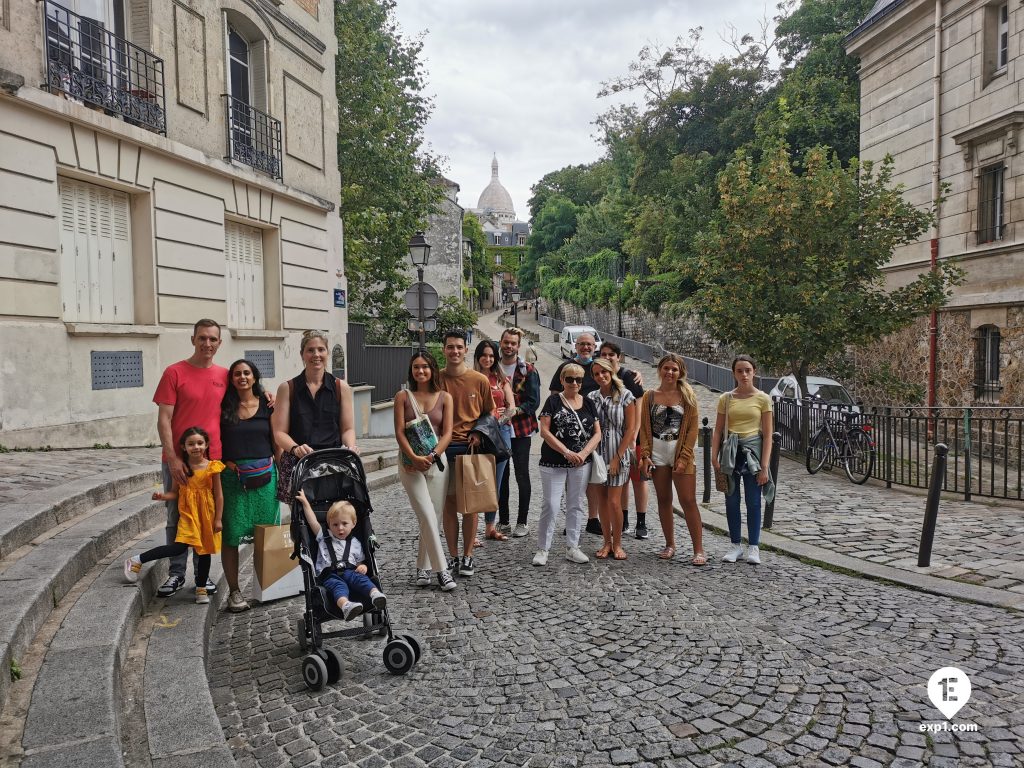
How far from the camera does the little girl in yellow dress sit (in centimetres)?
461

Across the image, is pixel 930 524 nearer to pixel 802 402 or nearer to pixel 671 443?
pixel 671 443

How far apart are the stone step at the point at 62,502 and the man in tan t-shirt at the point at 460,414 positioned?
2862mm

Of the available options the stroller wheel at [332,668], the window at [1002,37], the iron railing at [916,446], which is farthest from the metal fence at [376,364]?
the window at [1002,37]

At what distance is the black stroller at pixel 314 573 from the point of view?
382 centimetres

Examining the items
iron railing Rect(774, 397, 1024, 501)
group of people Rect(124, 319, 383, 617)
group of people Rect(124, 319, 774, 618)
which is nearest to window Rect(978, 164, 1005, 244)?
iron railing Rect(774, 397, 1024, 501)

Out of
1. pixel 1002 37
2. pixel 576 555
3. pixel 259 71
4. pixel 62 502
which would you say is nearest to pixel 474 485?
pixel 576 555

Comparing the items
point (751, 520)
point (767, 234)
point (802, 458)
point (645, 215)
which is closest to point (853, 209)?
point (767, 234)

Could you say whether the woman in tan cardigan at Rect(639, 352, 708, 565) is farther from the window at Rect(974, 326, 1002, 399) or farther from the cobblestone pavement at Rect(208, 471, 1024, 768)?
the window at Rect(974, 326, 1002, 399)

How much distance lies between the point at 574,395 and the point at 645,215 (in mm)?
26734

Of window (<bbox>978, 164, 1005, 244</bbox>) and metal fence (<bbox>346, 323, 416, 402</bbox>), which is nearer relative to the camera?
window (<bbox>978, 164, 1005, 244</bbox>)

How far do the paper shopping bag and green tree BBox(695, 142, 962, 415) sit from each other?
9.89 m

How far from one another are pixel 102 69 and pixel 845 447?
11.7m

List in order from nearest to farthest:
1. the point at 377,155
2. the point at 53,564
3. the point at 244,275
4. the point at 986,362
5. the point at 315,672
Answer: the point at 315,672
the point at 53,564
the point at 244,275
the point at 986,362
the point at 377,155

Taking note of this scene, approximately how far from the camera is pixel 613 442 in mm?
6285
